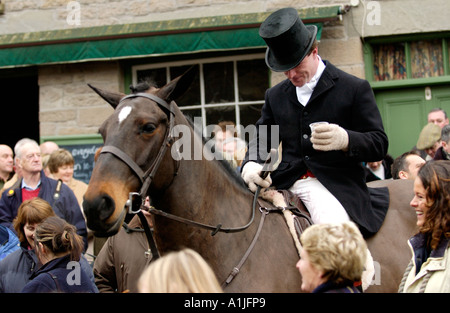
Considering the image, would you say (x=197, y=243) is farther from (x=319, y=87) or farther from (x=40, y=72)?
(x=40, y=72)

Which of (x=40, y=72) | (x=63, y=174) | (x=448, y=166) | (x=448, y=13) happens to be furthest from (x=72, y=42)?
(x=448, y=166)

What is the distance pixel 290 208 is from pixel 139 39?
5.46 m

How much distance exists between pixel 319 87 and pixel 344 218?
94cm

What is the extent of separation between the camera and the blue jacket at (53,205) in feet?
20.9

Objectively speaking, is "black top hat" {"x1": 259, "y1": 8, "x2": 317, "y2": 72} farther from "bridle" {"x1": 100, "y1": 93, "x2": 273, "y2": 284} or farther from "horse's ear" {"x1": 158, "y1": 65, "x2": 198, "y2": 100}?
"bridle" {"x1": 100, "y1": 93, "x2": 273, "y2": 284}

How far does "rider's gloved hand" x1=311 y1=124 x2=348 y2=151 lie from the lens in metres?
3.71

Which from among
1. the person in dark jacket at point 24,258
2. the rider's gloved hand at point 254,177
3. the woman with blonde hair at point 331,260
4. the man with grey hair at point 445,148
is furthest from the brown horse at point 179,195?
the man with grey hair at point 445,148

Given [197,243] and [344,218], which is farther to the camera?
[344,218]

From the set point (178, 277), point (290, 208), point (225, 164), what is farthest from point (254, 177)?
point (178, 277)

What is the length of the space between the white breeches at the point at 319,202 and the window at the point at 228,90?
4.71m

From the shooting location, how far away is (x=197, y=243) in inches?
141

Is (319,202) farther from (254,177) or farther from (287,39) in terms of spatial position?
(287,39)

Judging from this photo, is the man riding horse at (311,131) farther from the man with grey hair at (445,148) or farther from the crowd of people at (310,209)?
the man with grey hair at (445,148)

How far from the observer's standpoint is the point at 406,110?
8.52m
